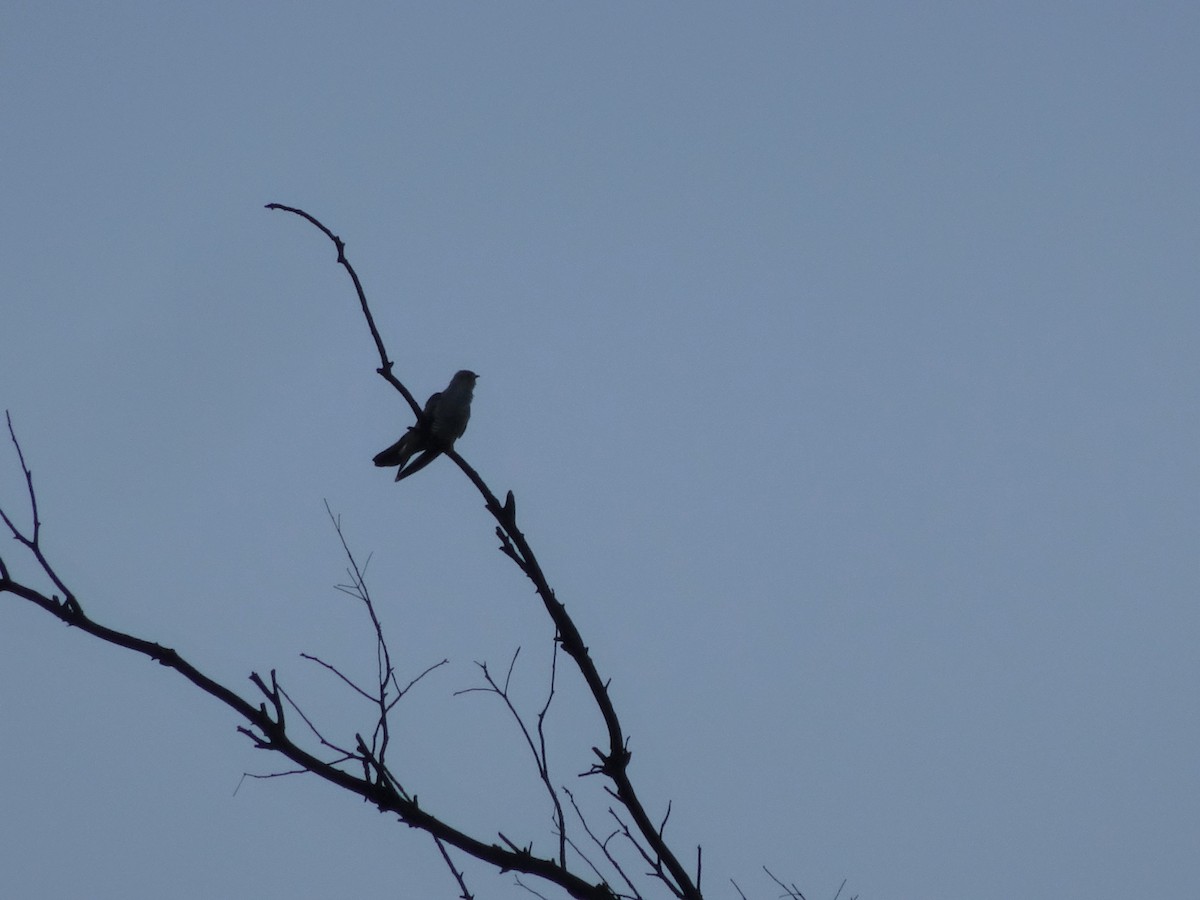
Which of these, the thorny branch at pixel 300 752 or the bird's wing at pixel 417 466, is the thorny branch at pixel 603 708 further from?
the bird's wing at pixel 417 466

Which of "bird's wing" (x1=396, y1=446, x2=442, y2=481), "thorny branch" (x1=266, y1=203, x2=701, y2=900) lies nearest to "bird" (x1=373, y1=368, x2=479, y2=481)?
"bird's wing" (x1=396, y1=446, x2=442, y2=481)

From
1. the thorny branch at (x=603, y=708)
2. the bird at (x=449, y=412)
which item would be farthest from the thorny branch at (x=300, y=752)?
the bird at (x=449, y=412)

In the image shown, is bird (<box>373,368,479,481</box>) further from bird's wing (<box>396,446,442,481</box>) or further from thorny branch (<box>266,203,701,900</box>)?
thorny branch (<box>266,203,701,900</box>)

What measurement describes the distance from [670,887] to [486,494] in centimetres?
108

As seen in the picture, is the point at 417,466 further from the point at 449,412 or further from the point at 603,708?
the point at 603,708

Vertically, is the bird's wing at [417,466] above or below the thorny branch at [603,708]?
above

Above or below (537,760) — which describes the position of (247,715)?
below

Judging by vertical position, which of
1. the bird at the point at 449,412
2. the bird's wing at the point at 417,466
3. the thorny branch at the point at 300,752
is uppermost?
the bird at the point at 449,412

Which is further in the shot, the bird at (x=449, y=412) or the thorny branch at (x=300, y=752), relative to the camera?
the bird at (x=449, y=412)

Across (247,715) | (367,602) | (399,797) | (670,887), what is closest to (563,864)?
(670,887)

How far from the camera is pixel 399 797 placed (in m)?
2.47

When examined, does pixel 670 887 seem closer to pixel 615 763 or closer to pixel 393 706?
pixel 615 763

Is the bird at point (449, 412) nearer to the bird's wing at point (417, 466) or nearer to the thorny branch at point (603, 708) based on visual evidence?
the bird's wing at point (417, 466)

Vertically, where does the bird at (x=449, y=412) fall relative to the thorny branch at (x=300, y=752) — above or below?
above
